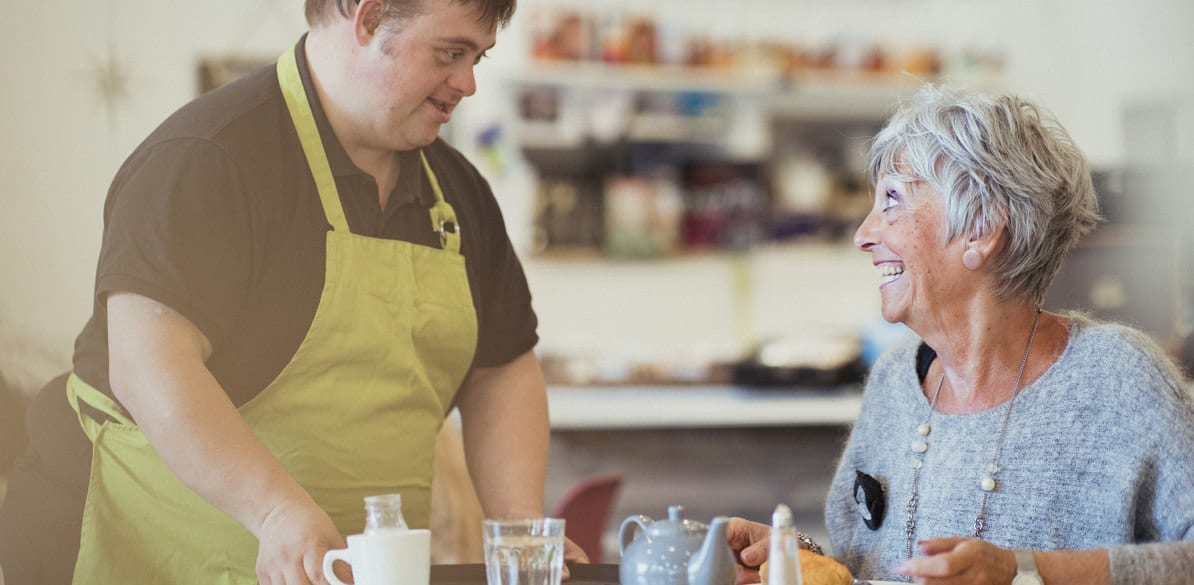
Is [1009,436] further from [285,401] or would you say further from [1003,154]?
[285,401]

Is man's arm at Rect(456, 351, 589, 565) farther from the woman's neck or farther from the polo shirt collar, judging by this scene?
the woman's neck

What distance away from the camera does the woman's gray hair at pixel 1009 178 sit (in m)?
1.66

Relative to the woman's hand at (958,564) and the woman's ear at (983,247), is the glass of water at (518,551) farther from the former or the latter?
the woman's ear at (983,247)

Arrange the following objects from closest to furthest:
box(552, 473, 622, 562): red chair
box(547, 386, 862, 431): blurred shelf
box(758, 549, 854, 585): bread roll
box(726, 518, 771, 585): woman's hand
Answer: box(758, 549, 854, 585): bread roll → box(726, 518, 771, 585): woman's hand → box(552, 473, 622, 562): red chair → box(547, 386, 862, 431): blurred shelf

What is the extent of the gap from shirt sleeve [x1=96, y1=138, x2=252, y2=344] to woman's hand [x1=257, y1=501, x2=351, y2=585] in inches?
11.3

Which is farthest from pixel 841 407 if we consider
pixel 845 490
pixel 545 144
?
pixel 845 490

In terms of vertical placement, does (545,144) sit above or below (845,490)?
above

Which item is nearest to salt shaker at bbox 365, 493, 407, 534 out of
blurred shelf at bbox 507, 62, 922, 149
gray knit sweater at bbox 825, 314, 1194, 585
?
gray knit sweater at bbox 825, 314, 1194, 585

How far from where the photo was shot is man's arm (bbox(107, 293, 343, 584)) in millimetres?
1464

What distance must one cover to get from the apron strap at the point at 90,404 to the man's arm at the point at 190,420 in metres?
0.19

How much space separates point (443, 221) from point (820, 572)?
0.84m

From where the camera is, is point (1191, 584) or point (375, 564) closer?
point (375, 564)

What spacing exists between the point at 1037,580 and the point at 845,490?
476mm

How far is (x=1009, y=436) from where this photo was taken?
5.39 ft
